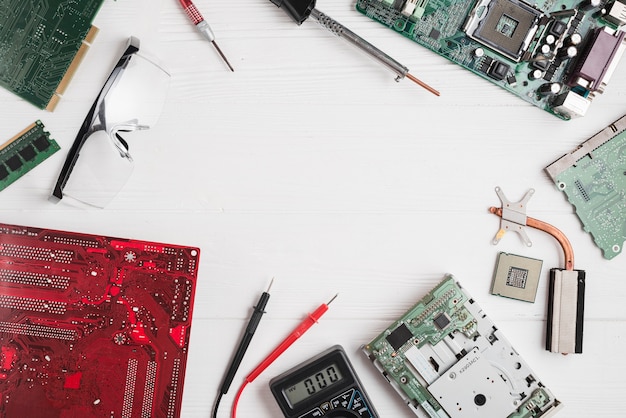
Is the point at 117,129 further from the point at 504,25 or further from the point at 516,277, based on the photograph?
the point at 516,277

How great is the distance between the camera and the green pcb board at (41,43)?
1903 mm

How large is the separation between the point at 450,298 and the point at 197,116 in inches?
41.3

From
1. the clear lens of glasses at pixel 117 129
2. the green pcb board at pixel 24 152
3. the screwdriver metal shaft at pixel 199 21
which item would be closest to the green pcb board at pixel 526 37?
the screwdriver metal shaft at pixel 199 21

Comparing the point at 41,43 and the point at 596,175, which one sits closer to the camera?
the point at 41,43

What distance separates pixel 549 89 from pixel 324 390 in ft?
4.15

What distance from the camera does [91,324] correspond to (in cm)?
192

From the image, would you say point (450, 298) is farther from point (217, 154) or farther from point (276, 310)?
point (217, 154)

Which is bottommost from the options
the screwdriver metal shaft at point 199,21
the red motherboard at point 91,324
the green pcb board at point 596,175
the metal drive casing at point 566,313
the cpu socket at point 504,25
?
the red motherboard at point 91,324

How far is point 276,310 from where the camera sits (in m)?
2.04

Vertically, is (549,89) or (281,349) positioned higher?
(549,89)

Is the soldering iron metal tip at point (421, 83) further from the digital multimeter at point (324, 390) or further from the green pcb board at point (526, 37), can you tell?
the digital multimeter at point (324, 390)

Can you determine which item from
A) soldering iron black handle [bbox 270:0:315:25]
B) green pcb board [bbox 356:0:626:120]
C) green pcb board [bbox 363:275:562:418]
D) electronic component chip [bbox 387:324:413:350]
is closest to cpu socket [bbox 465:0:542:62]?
green pcb board [bbox 356:0:626:120]

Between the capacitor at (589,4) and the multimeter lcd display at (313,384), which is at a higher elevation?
the capacitor at (589,4)

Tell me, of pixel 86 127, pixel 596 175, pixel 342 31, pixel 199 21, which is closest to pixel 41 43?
pixel 86 127
